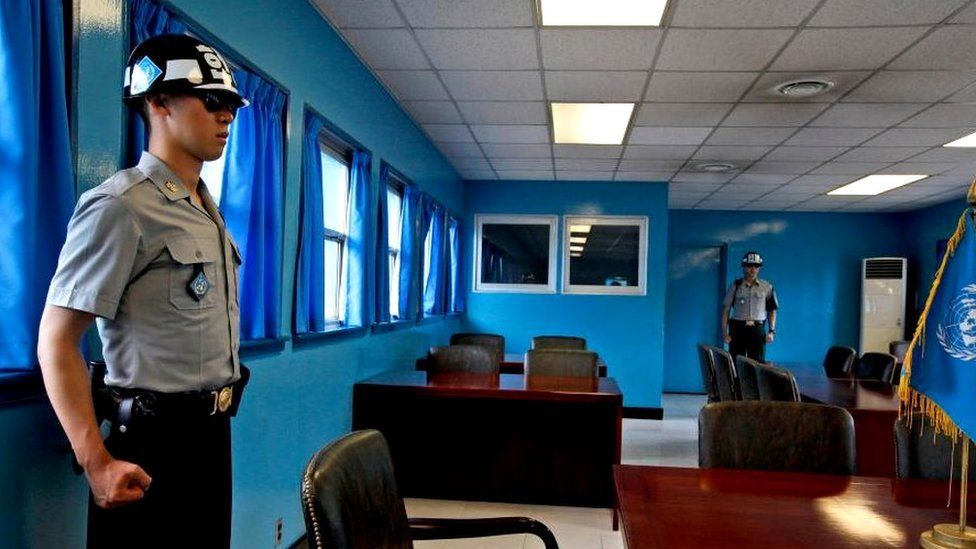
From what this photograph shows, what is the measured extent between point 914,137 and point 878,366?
1.88 m

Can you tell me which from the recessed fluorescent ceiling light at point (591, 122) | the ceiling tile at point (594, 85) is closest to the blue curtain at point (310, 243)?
the ceiling tile at point (594, 85)

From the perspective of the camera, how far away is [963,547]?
3.92ft

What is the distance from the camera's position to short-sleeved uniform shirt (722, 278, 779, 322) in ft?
20.7

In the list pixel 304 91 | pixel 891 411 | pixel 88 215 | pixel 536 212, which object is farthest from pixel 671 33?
pixel 536 212

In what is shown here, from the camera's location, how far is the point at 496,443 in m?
3.76

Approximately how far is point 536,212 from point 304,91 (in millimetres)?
4692

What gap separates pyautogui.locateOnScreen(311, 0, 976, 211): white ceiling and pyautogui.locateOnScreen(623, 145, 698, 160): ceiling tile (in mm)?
28

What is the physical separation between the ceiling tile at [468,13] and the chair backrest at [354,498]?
7.37ft

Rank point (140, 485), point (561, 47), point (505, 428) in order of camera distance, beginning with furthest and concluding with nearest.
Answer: point (505, 428), point (561, 47), point (140, 485)

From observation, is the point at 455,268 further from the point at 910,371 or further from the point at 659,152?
the point at 910,371

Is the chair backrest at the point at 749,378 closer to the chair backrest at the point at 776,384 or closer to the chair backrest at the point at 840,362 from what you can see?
the chair backrest at the point at 776,384

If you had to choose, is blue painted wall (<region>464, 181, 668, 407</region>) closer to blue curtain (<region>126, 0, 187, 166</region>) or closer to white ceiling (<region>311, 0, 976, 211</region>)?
white ceiling (<region>311, 0, 976, 211</region>)

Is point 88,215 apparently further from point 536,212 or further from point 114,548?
point 536,212

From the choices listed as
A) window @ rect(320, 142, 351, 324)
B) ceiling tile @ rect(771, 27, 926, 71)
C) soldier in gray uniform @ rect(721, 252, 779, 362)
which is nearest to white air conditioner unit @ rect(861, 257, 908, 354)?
Answer: soldier in gray uniform @ rect(721, 252, 779, 362)
